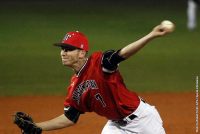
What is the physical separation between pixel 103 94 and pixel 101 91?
1.6 inches

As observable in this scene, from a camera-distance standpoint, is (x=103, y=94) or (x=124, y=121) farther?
(x=124, y=121)

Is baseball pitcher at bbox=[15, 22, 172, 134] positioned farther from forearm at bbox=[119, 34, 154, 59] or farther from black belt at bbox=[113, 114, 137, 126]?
forearm at bbox=[119, 34, 154, 59]

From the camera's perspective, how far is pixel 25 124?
5.81 m

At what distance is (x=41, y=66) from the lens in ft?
47.8

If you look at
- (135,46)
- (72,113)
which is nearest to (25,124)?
(72,113)

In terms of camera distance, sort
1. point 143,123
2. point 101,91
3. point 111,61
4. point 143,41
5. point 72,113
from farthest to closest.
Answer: point 72,113 < point 143,123 < point 101,91 < point 111,61 < point 143,41

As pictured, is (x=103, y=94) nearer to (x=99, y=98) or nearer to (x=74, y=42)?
(x=99, y=98)

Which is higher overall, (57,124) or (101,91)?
(101,91)

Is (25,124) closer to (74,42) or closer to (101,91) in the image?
(101,91)

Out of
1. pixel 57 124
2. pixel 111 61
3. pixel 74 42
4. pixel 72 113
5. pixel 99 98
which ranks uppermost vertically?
pixel 74 42

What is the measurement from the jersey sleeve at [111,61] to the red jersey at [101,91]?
88 mm

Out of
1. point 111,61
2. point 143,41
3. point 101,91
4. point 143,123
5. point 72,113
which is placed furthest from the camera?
point 72,113

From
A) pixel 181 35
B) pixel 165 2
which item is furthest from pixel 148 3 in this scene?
pixel 181 35

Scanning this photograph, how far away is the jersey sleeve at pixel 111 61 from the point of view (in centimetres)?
518
